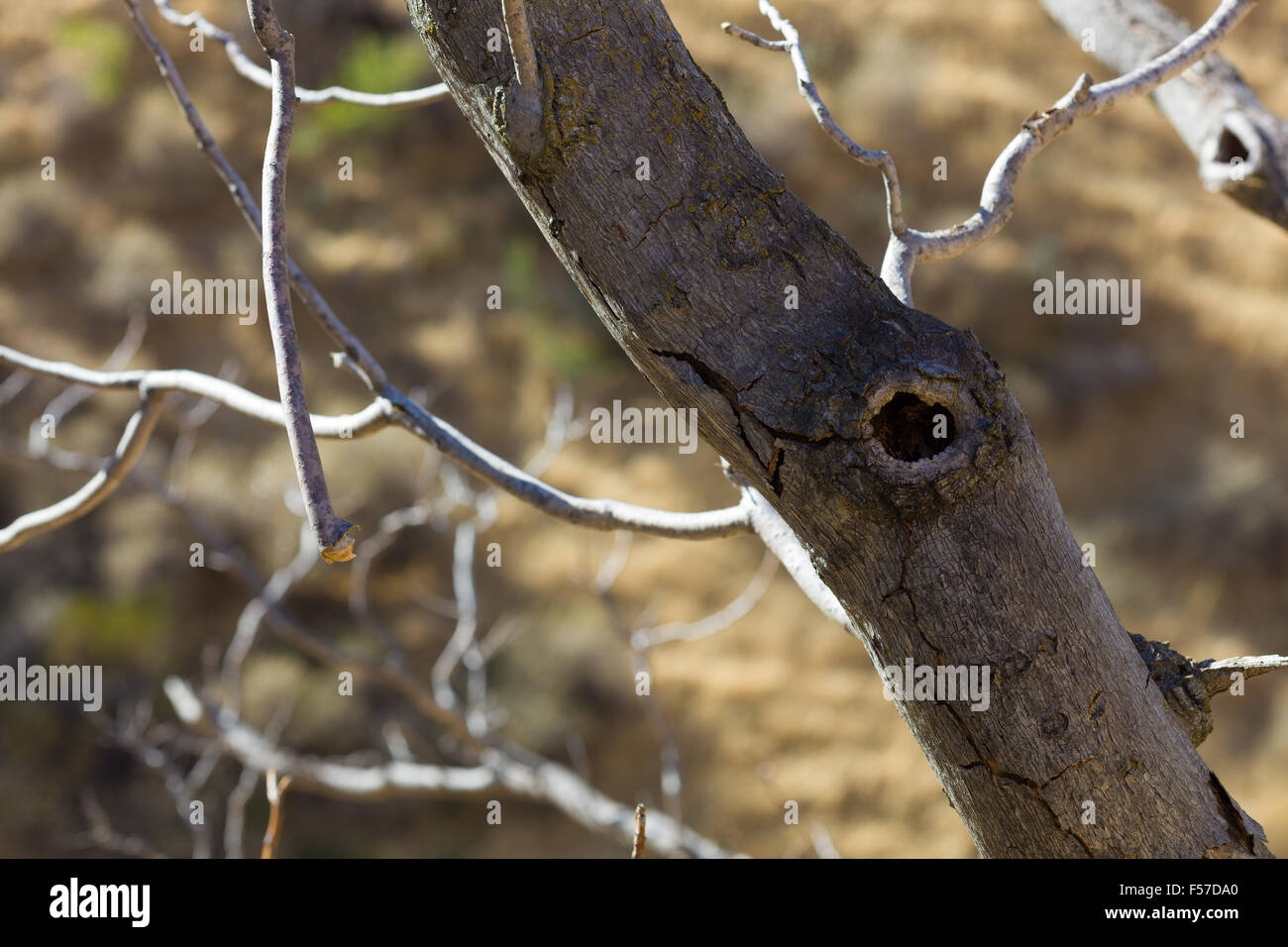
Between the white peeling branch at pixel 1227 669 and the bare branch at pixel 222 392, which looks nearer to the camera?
the white peeling branch at pixel 1227 669

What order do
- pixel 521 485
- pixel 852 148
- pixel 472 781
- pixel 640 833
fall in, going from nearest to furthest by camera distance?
pixel 640 833 → pixel 852 148 → pixel 521 485 → pixel 472 781

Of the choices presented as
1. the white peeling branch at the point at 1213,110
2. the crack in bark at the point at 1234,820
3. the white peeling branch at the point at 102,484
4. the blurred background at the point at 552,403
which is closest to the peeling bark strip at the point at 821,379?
the crack in bark at the point at 1234,820

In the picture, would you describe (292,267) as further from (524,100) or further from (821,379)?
(821,379)

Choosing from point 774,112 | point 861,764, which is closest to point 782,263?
point 861,764

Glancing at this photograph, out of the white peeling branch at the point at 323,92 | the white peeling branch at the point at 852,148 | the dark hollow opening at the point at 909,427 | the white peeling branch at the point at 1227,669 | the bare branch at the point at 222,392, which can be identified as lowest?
the white peeling branch at the point at 1227,669

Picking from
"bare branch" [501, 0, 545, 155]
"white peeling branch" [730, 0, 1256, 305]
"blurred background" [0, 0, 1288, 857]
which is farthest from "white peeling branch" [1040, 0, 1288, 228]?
"blurred background" [0, 0, 1288, 857]

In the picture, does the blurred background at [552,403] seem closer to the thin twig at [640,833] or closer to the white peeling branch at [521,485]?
the white peeling branch at [521,485]

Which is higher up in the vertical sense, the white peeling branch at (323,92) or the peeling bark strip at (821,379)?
the white peeling branch at (323,92)

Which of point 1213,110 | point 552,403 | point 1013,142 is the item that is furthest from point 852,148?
point 552,403

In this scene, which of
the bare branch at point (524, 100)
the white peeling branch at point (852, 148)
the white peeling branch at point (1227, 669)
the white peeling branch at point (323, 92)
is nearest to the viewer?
the bare branch at point (524, 100)
